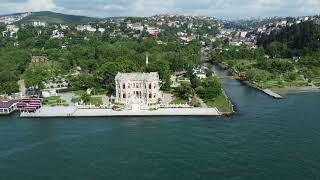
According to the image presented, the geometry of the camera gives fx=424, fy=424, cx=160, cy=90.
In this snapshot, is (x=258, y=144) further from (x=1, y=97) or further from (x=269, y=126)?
(x=1, y=97)

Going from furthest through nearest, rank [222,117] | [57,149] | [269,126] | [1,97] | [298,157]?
[1,97]
[222,117]
[269,126]
[57,149]
[298,157]

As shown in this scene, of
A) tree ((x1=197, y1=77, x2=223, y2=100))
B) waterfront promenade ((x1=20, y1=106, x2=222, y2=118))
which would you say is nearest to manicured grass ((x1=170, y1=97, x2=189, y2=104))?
tree ((x1=197, y1=77, x2=223, y2=100))

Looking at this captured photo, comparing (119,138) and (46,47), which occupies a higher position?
(46,47)

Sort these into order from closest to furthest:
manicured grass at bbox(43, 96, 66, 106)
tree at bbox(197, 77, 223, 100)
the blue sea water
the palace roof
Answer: the blue sea water
the palace roof
manicured grass at bbox(43, 96, 66, 106)
tree at bbox(197, 77, 223, 100)

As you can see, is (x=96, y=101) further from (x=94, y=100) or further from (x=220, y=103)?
(x=220, y=103)

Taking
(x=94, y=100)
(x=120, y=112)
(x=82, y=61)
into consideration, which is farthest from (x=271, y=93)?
(x=82, y=61)

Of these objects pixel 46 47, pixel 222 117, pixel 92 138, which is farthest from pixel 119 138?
pixel 46 47

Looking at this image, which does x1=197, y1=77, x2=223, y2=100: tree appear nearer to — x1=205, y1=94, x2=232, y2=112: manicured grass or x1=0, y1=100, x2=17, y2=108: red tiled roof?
x1=205, y1=94, x2=232, y2=112: manicured grass
